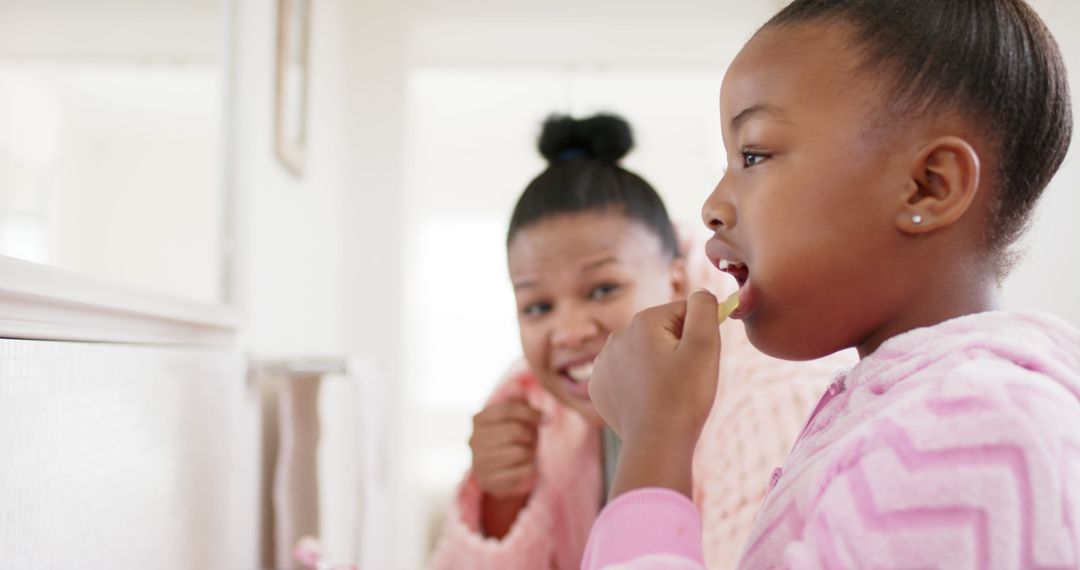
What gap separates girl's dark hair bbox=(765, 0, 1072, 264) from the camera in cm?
57

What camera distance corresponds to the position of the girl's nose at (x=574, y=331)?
46.3 inches

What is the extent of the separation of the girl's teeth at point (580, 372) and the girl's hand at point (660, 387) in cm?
55

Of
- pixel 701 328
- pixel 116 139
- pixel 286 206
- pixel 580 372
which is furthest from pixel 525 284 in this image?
pixel 286 206

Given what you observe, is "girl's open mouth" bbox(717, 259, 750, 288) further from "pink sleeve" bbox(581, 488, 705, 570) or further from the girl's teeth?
the girl's teeth

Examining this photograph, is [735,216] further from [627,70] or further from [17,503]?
[627,70]

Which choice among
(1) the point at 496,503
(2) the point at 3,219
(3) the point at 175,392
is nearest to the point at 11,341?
(2) the point at 3,219

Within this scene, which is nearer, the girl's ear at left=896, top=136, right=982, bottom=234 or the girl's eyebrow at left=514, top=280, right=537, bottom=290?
the girl's ear at left=896, top=136, right=982, bottom=234

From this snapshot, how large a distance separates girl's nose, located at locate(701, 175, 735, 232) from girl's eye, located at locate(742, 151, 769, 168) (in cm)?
2

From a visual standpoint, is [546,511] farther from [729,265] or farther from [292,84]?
[292,84]

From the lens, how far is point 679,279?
1.32 m

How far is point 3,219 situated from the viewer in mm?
633

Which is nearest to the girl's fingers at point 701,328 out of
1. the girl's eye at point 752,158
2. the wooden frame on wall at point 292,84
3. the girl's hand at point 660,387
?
the girl's hand at point 660,387

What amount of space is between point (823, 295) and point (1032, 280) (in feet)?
1.26

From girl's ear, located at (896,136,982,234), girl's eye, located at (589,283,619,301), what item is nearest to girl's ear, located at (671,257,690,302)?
girl's eye, located at (589,283,619,301)
